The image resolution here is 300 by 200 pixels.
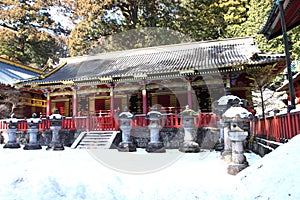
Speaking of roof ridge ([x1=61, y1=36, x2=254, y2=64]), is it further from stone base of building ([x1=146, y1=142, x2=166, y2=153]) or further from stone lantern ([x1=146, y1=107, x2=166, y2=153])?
stone base of building ([x1=146, y1=142, x2=166, y2=153])

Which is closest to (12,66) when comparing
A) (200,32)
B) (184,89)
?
(184,89)

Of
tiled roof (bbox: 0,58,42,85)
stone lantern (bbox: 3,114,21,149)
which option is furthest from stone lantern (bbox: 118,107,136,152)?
tiled roof (bbox: 0,58,42,85)

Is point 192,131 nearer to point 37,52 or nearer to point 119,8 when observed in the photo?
point 119,8

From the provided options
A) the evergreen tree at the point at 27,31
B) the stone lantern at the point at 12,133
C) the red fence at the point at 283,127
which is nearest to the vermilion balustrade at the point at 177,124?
the red fence at the point at 283,127

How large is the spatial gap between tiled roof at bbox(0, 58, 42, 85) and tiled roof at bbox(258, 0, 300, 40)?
1774 centimetres

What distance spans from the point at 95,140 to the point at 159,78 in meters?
4.81

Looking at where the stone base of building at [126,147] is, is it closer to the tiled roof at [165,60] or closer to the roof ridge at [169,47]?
the tiled roof at [165,60]

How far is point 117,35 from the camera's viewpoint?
26.1 metres

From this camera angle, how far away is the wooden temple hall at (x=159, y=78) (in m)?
12.7

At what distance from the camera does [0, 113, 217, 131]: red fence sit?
11.9 metres

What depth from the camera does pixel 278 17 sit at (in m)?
8.27

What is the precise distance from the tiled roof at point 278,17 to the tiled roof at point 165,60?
203cm

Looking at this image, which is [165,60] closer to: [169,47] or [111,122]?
[169,47]

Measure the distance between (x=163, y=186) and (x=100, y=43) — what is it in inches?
873
